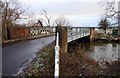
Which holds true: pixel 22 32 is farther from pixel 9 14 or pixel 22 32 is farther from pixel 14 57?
pixel 14 57

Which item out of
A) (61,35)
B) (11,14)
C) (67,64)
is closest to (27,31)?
(11,14)

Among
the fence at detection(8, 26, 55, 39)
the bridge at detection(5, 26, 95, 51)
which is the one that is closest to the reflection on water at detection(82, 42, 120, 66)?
the bridge at detection(5, 26, 95, 51)

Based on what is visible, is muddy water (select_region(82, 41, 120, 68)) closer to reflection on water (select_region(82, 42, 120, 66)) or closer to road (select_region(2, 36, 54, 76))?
reflection on water (select_region(82, 42, 120, 66))

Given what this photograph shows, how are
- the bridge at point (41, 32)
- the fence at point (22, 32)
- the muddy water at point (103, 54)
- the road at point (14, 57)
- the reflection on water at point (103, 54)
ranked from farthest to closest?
the fence at point (22, 32), the bridge at point (41, 32), the reflection on water at point (103, 54), the muddy water at point (103, 54), the road at point (14, 57)

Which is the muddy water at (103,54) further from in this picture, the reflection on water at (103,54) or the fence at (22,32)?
the fence at (22,32)

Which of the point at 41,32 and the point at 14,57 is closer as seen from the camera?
the point at 14,57

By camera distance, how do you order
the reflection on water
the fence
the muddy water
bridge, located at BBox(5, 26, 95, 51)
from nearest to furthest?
the muddy water → the reflection on water → bridge, located at BBox(5, 26, 95, 51) → the fence

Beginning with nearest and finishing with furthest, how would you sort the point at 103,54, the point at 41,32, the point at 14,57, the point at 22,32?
1. the point at 14,57
2. the point at 103,54
3. the point at 22,32
4. the point at 41,32

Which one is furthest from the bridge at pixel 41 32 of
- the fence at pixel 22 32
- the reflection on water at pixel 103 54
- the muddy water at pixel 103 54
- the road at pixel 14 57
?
the reflection on water at pixel 103 54

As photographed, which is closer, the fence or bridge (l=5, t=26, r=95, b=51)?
bridge (l=5, t=26, r=95, b=51)

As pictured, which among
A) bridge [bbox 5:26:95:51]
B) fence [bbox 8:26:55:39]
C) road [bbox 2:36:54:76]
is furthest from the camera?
fence [bbox 8:26:55:39]

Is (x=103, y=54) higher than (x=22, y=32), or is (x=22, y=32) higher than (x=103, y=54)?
(x=22, y=32)

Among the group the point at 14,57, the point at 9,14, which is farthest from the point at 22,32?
the point at 14,57

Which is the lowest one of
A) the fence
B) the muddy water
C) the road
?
the muddy water
